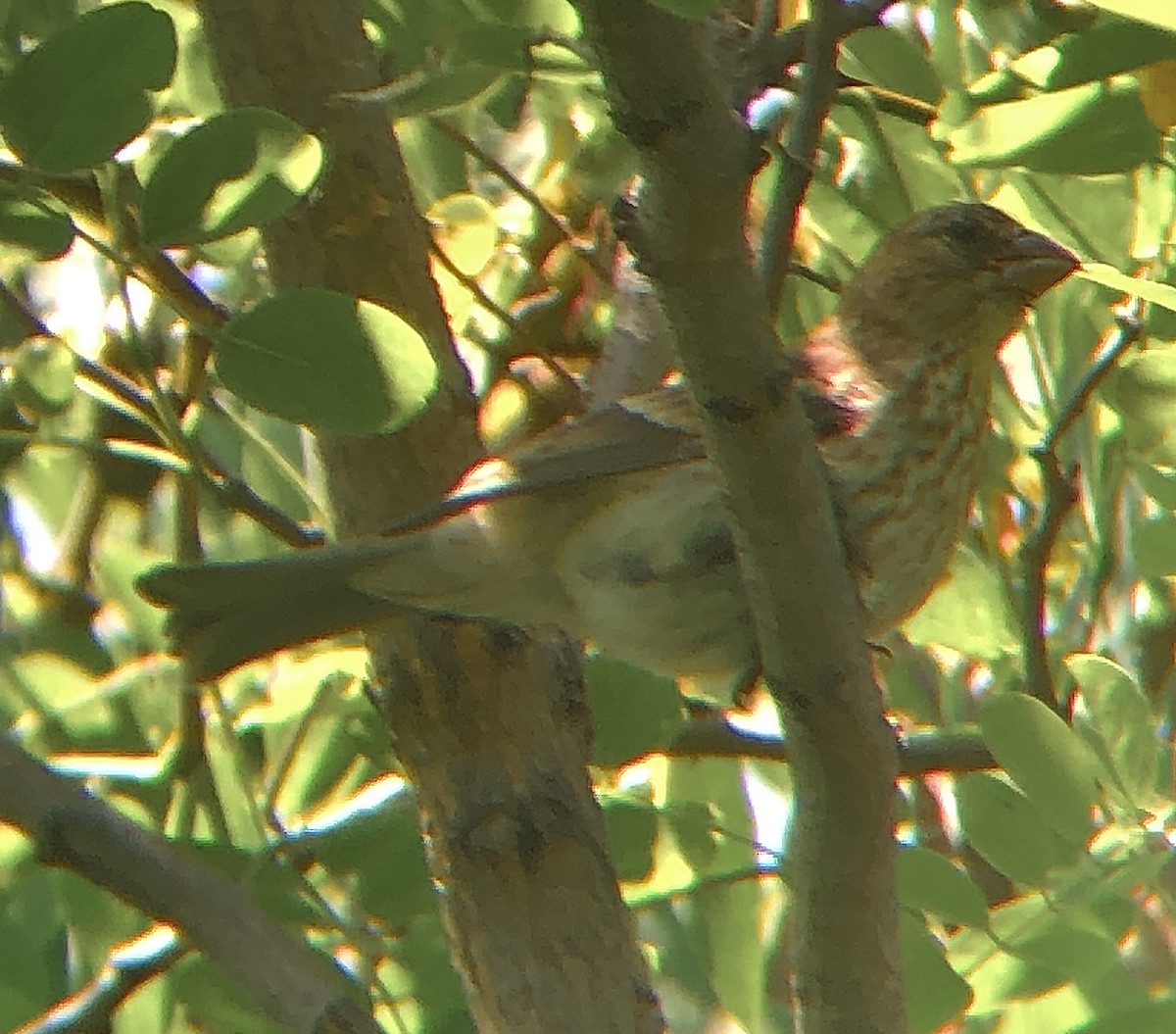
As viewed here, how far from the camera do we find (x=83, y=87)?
194 centimetres

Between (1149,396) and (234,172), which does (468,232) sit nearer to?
(234,172)

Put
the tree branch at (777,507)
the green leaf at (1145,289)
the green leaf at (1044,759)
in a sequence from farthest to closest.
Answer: the green leaf at (1044,759) < the green leaf at (1145,289) < the tree branch at (777,507)

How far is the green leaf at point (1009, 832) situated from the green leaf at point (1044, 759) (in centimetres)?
3

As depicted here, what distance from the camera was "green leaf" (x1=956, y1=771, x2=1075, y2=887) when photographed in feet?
7.23

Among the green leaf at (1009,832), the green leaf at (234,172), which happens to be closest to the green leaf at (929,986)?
the green leaf at (1009,832)

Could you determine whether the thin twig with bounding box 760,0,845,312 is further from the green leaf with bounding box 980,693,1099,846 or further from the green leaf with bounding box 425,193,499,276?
the green leaf with bounding box 425,193,499,276

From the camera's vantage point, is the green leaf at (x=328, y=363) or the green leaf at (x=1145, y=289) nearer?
the green leaf at (x=1145, y=289)

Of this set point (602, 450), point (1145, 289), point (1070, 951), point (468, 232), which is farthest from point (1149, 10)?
point (468, 232)

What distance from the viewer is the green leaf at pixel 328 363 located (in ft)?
6.44

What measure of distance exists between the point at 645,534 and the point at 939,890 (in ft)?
2.08

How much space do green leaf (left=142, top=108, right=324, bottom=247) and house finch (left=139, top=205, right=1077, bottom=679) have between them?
20.3 inches

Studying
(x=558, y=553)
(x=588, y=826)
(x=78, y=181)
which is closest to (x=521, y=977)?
(x=588, y=826)

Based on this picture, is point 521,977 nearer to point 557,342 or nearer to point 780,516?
point 780,516

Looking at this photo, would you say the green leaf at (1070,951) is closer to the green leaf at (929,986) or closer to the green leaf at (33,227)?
the green leaf at (929,986)
